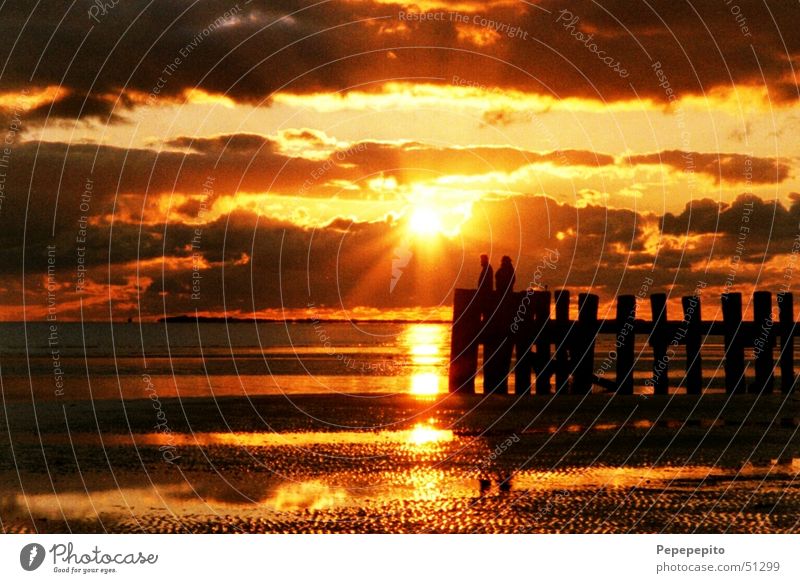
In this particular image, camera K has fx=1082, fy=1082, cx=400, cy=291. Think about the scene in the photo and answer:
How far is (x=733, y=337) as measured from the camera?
93.1 feet

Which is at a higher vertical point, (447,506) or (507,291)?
(507,291)

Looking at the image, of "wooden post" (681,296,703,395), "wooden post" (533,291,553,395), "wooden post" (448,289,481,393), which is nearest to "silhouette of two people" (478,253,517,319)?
"wooden post" (448,289,481,393)

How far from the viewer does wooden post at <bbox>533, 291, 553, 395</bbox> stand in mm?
27150

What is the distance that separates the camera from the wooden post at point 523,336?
2688cm

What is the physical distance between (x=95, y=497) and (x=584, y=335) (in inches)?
599

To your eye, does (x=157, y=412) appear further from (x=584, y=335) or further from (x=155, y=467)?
(x=584, y=335)

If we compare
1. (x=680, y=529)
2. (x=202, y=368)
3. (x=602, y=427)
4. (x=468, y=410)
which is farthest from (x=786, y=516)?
(x=202, y=368)

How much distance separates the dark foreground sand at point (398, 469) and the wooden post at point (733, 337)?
14.3 feet

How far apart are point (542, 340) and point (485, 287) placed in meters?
2.31

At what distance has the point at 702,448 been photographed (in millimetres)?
18203

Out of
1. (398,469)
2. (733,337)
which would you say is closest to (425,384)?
(733,337)

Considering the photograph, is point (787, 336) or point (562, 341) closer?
point (562, 341)
